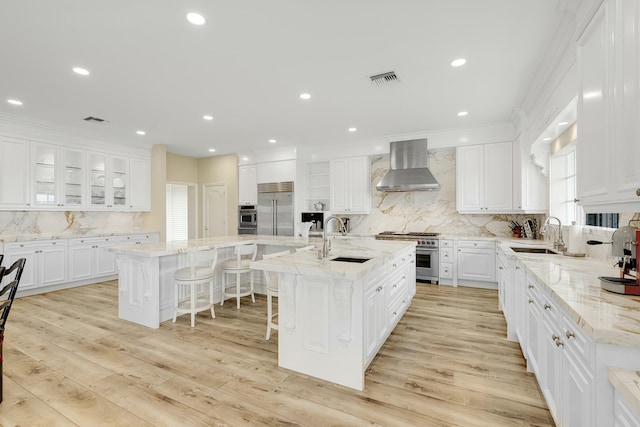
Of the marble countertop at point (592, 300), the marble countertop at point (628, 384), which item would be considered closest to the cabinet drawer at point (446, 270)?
the marble countertop at point (592, 300)

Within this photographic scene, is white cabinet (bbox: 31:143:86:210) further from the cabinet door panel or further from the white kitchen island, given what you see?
the cabinet door panel

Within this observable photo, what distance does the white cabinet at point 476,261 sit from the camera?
490 centimetres

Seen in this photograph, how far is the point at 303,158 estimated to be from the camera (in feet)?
21.8

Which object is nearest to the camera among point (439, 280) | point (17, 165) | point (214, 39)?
point (214, 39)

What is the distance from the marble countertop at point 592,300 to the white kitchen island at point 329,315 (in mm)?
1089

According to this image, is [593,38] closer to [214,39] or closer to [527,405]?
[527,405]

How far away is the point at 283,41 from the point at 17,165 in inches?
199

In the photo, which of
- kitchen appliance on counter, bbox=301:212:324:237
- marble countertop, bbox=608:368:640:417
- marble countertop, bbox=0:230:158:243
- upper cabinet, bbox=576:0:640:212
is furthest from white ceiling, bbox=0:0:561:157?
marble countertop, bbox=608:368:640:417

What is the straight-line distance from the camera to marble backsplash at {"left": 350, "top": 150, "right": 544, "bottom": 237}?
5500 mm

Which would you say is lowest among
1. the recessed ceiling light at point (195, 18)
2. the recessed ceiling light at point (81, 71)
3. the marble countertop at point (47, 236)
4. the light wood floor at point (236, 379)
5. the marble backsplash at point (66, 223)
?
the light wood floor at point (236, 379)

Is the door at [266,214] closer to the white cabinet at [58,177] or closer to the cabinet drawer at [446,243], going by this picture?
the white cabinet at [58,177]

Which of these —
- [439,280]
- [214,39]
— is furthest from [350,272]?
[439,280]

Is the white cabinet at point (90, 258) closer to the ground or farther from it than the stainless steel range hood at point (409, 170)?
closer to the ground

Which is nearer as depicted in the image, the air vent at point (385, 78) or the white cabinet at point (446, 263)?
the air vent at point (385, 78)
